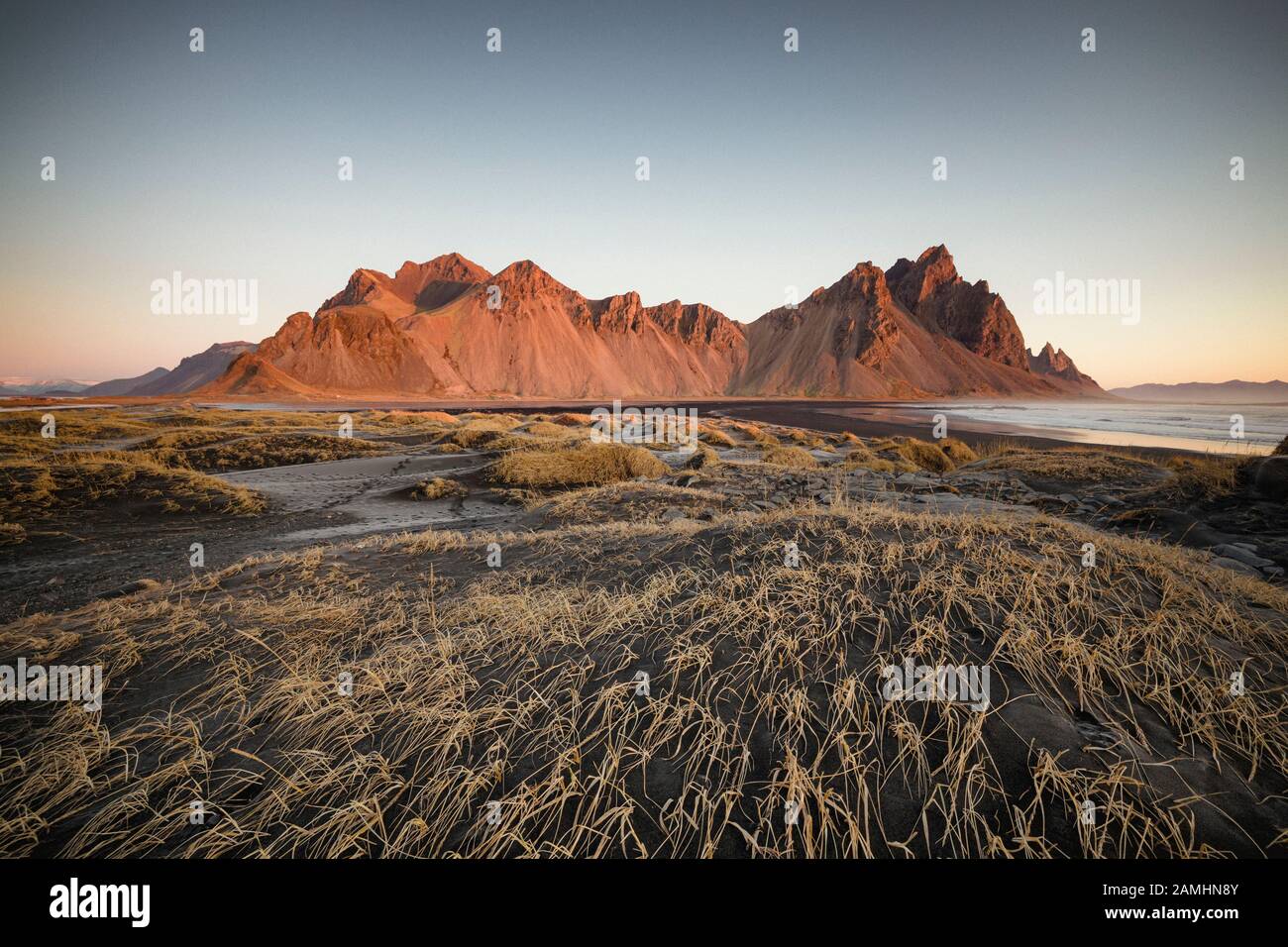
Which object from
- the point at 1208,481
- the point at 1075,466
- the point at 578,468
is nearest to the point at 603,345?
the point at 578,468

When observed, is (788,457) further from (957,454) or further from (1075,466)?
(1075,466)

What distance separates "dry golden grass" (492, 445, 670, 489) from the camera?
1465 centimetres

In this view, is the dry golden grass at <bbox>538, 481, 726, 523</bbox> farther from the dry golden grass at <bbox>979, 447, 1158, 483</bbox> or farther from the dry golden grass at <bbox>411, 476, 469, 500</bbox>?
the dry golden grass at <bbox>979, 447, 1158, 483</bbox>

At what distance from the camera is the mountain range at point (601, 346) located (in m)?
117

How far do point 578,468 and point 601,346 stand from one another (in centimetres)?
15529

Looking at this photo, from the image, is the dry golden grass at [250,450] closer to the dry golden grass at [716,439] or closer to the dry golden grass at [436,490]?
the dry golden grass at [436,490]

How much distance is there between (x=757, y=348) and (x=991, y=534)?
198612 mm

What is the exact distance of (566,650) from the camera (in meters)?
3.32

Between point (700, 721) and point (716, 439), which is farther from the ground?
point (716, 439)

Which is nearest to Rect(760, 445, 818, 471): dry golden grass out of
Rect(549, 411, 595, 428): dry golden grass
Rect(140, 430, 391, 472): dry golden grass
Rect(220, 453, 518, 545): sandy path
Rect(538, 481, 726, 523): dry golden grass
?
Rect(538, 481, 726, 523): dry golden grass

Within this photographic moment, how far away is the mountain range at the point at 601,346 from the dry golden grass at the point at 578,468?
337 ft

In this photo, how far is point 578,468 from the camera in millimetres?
15172

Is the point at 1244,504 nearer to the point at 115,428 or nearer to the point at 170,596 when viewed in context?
the point at 170,596
